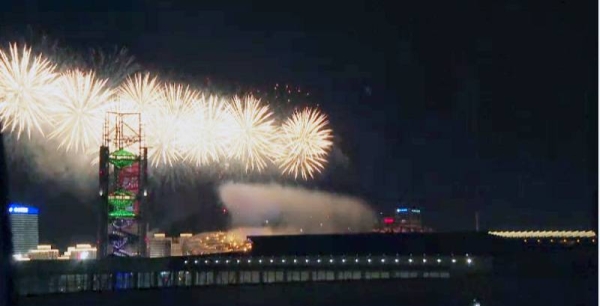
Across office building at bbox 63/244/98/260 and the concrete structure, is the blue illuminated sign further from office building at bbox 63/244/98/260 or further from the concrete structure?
office building at bbox 63/244/98/260

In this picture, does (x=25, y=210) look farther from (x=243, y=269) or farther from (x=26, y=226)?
(x=243, y=269)

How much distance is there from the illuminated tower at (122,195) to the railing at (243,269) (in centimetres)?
692

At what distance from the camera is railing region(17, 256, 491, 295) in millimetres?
53625

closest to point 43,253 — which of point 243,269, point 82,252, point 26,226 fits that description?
point 82,252

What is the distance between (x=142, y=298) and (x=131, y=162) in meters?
41.6

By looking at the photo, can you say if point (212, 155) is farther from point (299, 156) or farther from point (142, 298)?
point (142, 298)

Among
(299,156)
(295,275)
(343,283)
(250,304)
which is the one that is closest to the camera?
(250,304)

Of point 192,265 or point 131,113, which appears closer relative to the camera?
point 131,113

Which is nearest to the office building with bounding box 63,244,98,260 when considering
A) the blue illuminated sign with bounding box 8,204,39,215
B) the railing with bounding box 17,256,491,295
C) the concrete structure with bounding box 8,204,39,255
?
the concrete structure with bounding box 8,204,39,255

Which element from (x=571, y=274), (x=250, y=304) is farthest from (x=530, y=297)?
(x=250, y=304)

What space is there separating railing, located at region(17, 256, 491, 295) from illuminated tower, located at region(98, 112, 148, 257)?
22.7ft

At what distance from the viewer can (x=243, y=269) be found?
67.9 meters

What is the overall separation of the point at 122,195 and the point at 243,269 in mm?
11801

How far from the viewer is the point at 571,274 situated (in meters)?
47.8
